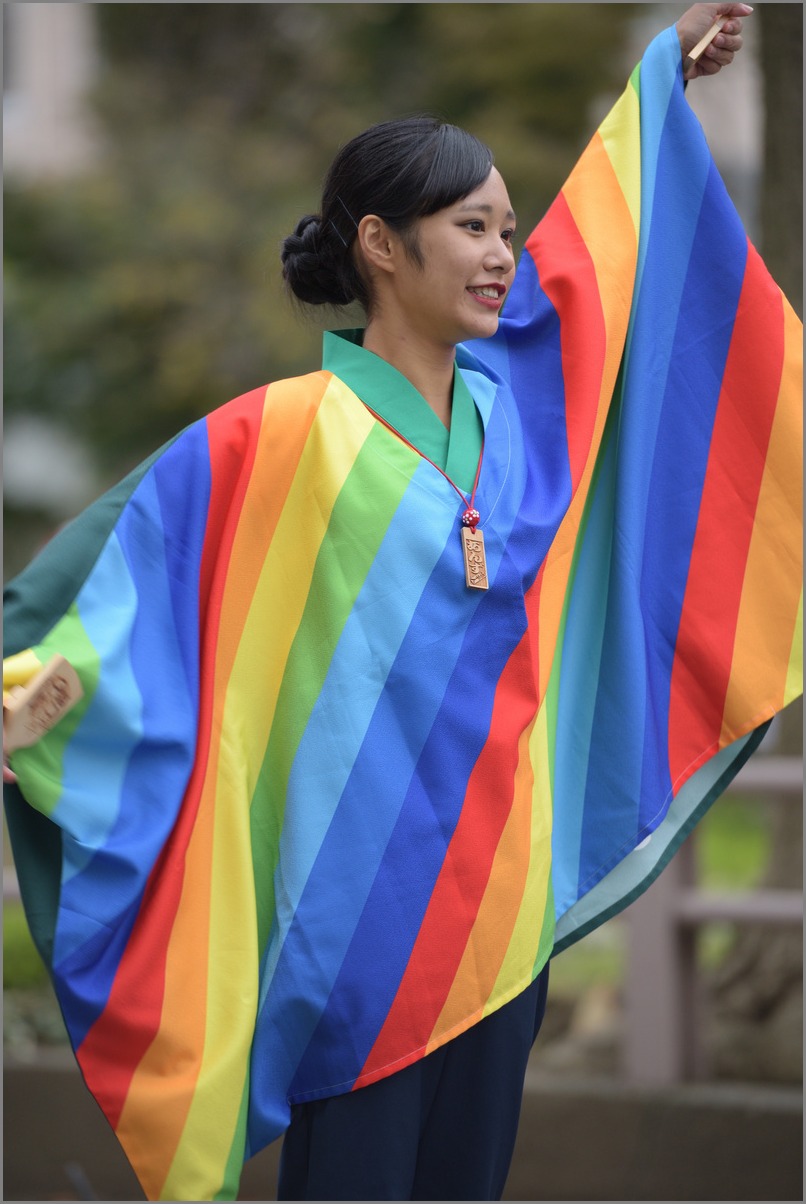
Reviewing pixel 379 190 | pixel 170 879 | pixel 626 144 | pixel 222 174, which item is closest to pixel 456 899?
pixel 170 879

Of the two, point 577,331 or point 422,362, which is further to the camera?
point 577,331

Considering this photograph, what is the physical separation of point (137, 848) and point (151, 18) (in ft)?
30.0

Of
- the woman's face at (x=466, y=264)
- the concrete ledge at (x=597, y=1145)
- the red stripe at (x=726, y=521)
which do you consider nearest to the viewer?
the woman's face at (x=466, y=264)

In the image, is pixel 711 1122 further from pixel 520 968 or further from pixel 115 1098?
pixel 115 1098

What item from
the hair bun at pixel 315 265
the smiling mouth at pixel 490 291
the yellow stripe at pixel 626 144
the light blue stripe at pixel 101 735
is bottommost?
the light blue stripe at pixel 101 735

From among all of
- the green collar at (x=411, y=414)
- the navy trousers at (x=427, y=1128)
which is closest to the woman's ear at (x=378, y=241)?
the green collar at (x=411, y=414)

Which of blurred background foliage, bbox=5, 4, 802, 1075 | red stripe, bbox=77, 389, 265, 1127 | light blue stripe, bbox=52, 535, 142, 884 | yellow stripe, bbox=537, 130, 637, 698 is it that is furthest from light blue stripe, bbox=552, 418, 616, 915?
blurred background foliage, bbox=5, 4, 802, 1075

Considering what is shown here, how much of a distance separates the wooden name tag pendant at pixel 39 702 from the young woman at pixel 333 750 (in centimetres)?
5

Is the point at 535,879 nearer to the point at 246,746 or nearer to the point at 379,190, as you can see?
the point at 246,746

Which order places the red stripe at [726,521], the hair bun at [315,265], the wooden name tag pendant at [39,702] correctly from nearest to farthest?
the wooden name tag pendant at [39,702], the hair bun at [315,265], the red stripe at [726,521]

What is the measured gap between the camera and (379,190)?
6.32ft

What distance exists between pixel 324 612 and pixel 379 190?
0.59 meters

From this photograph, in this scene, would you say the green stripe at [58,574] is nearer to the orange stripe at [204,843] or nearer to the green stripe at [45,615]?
the green stripe at [45,615]

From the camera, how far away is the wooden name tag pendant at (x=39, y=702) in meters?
1.66
